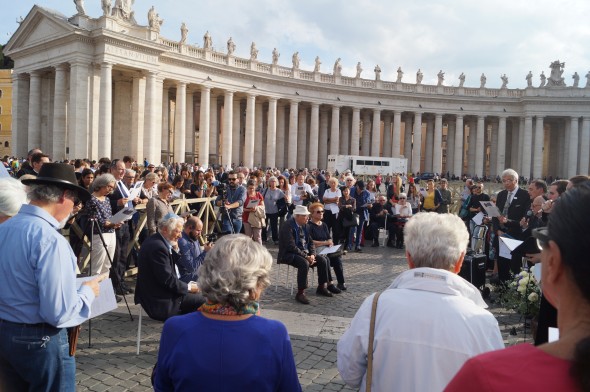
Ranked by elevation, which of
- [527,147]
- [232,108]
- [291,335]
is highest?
[232,108]

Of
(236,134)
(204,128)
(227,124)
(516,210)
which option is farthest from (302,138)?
(516,210)

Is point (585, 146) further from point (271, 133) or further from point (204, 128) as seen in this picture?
point (204, 128)

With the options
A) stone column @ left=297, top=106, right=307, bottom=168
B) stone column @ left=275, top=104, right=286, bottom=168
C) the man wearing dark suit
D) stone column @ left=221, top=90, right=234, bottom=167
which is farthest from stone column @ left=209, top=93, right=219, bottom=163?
the man wearing dark suit

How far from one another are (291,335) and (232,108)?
43.2 meters

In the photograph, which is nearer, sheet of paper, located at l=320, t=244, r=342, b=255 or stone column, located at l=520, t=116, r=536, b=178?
sheet of paper, located at l=320, t=244, r=342, b=255

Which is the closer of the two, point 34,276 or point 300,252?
point 34,276

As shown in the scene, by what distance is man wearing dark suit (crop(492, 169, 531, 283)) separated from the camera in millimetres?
10234

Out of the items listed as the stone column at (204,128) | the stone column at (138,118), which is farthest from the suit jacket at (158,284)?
the stone column at (204,128)

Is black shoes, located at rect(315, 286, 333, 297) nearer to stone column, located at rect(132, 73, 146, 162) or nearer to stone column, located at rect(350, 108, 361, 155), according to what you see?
stone column, located at rect(132, 73, 146, 162)

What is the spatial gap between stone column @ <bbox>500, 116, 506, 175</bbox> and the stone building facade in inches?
5.5

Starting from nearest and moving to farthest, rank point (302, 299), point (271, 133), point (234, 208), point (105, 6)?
point (302, 299), point (234, 208), point (105, 6), point (271, 133)

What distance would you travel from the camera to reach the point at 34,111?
3950cm

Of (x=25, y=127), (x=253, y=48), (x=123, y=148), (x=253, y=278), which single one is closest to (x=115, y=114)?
(x=123, y=148)

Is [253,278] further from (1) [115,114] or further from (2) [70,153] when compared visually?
(1) [115,114]
